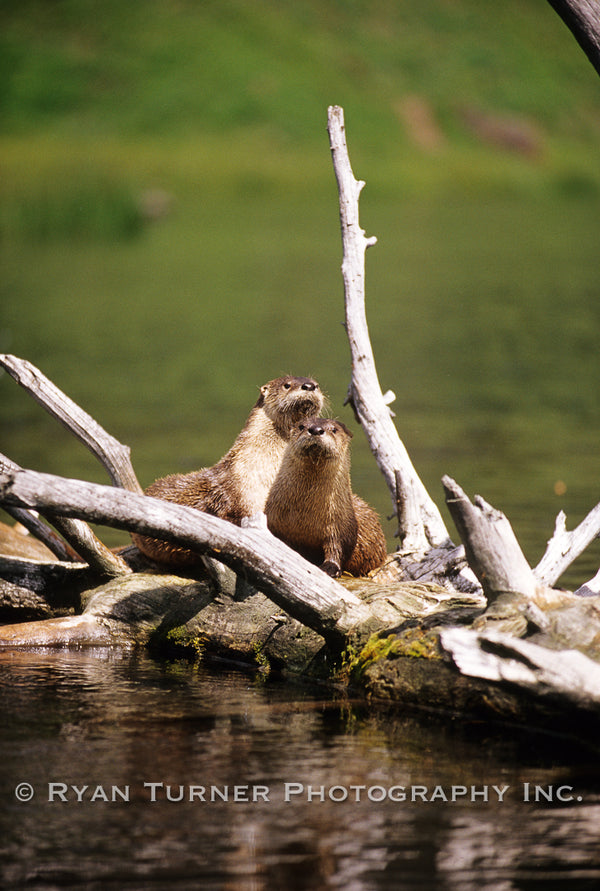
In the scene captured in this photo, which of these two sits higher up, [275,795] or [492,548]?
[492,548]

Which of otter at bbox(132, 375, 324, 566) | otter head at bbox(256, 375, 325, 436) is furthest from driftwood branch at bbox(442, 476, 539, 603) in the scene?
otter head at bbox(256, 375, 325, 436)

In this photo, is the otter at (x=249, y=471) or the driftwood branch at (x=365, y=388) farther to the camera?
the driftwood branch at (x=365, y=388)

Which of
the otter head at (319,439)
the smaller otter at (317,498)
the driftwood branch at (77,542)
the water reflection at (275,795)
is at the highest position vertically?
the otter head at (319,439)

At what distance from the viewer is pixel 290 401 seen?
8617 millimetres

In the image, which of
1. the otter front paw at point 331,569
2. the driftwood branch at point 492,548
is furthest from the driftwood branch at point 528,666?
the otter front paw at point 331,569

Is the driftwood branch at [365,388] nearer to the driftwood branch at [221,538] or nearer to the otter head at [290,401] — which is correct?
the otter head at [290,401]

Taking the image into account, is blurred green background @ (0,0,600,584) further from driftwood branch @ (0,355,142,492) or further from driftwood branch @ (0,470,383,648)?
driftwood branch @ (0,470,383,648)

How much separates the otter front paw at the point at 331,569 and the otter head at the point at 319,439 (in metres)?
0.68

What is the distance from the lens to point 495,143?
100m

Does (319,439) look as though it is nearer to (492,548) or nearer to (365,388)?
(365,388)

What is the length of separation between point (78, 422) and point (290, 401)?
1724mm

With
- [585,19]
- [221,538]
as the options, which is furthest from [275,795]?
[585,19]

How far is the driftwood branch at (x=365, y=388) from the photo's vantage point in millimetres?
8742

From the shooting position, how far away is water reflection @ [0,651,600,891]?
473 cm
